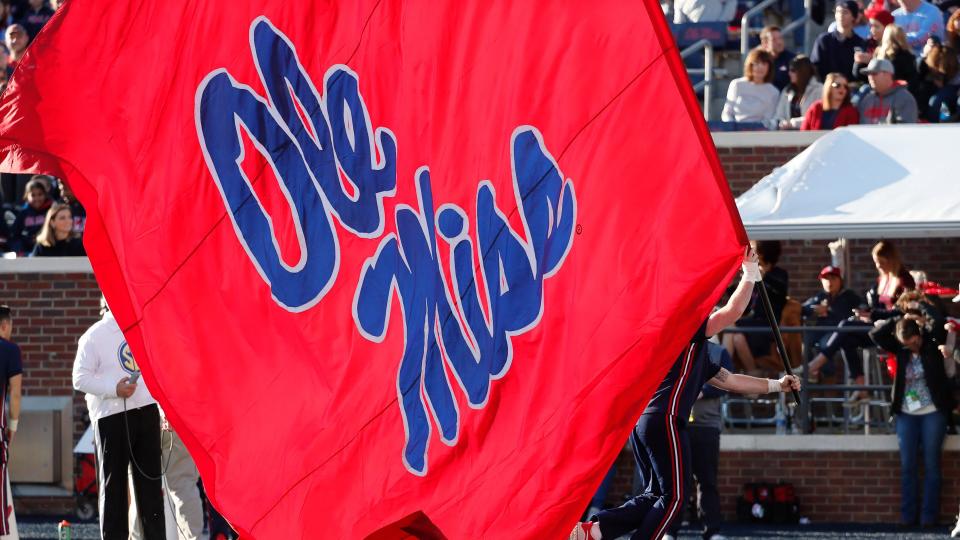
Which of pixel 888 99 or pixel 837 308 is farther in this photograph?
pixel 888 99

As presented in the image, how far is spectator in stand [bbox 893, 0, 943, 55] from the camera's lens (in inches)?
719

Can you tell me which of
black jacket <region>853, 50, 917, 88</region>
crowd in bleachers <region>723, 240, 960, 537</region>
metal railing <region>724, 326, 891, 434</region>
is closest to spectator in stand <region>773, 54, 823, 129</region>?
black jacket <region>853, 50, 917, 88</region>

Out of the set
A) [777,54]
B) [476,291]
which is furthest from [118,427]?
[777,54]

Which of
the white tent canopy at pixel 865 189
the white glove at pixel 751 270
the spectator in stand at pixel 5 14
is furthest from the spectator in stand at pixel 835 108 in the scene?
the spectator in stand at pixel 5 14

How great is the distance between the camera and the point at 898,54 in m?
17.1

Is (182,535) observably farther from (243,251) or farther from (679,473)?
(243,251)

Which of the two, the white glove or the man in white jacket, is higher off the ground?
the white glove

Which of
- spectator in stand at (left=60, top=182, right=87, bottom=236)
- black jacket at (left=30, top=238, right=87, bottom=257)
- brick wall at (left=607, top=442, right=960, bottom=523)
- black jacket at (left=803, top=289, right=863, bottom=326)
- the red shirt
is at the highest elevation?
the red shirt

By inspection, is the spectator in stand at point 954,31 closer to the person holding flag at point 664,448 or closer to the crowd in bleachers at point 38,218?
the crowd in bleachers at point 38,218

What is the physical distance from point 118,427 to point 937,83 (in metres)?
8.74

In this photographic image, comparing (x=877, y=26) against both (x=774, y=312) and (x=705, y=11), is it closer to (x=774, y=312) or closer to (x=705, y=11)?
(x=705, y=11)

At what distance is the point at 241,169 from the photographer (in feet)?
24.7

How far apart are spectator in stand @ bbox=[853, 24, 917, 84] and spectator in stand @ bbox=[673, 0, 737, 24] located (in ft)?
9.84

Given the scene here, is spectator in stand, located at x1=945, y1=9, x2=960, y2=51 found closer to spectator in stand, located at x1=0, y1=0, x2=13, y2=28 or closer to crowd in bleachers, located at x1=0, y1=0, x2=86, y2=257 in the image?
crowd in bleachers, located at x1=0, y1=0, x2=86, y2=257
